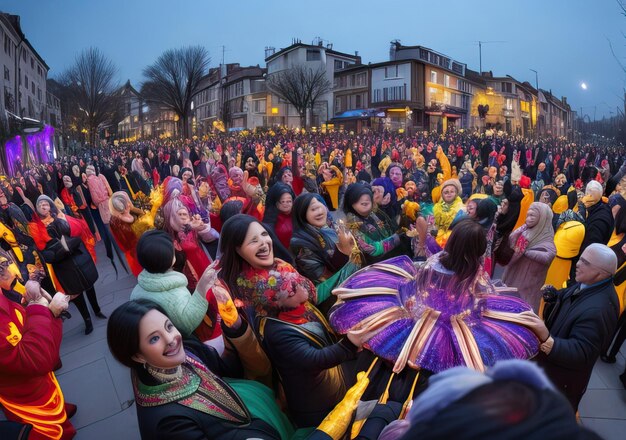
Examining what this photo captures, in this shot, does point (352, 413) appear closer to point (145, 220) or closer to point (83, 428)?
point (83, 428)

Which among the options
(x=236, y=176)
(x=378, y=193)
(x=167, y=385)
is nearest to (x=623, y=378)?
(x=378, y=193)

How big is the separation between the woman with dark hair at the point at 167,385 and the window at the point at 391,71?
50.1 m

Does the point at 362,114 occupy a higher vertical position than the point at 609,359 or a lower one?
higher

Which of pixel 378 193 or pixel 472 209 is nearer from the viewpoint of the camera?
pixel 472 209

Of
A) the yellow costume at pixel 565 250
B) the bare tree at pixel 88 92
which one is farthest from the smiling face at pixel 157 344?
the bare tree at pixel 88 92

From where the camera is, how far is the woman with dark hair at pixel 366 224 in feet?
15.7

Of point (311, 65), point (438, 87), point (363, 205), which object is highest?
point (311, 65)

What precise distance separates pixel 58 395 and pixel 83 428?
0.86 metres

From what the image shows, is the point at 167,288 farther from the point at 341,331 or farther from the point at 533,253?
the point at 533,253

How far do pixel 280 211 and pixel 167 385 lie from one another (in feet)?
11.9

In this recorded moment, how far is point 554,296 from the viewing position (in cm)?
339

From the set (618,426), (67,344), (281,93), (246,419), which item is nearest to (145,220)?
(67,344)

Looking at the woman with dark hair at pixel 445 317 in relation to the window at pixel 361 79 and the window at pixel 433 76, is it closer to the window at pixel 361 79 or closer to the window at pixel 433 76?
the window at pixel 433 76

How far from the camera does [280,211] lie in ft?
18.0
